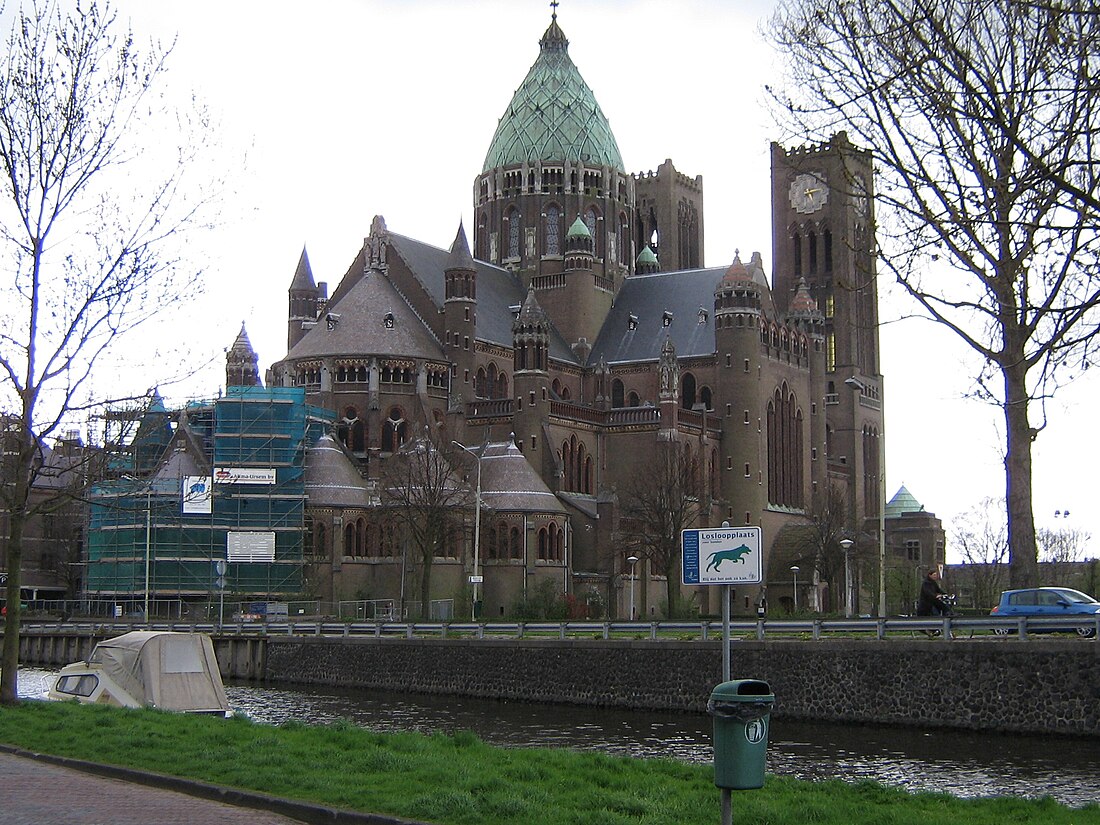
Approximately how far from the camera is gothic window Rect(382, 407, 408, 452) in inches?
3814

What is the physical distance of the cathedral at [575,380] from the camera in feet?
291

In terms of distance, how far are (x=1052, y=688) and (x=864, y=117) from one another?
16246 millimetres

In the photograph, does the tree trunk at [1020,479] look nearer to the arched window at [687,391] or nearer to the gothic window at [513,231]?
the arched window at [687,391]

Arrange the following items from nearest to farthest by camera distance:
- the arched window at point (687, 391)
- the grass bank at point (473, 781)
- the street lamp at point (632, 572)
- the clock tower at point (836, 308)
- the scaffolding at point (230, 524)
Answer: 1. the grass bank at point (473, 781)
2. the scaffolding at point (230, 524)
3. the street lamp at point (632, 572)
4. the arched window at point (687, 391)
5. the clock tower at point (836, 308)

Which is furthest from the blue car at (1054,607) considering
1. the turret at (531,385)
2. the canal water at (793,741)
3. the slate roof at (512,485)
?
the turret at (531,385)

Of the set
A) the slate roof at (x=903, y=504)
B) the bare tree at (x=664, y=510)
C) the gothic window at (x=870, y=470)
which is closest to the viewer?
the bare tree at (x=664, y=510)

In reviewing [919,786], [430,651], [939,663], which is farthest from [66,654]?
[919,786]

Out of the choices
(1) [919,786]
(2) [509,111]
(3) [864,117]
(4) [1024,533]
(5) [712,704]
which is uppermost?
(2) [509,111]

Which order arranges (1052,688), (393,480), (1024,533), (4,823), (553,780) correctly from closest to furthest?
(4,823), (553,780), (1024,533), (1052,688), (393,480)

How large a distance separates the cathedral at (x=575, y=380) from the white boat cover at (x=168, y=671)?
4314 cm

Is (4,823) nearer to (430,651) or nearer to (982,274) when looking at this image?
(982,274)

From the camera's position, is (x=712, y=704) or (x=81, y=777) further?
(x=81, y=777)

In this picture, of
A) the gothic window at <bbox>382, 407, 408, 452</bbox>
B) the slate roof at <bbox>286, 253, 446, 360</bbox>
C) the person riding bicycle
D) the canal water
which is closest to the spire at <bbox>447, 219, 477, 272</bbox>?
the slate roof at <bbox>286, 253, 446, 360</bbox>

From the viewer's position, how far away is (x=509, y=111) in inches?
4742
